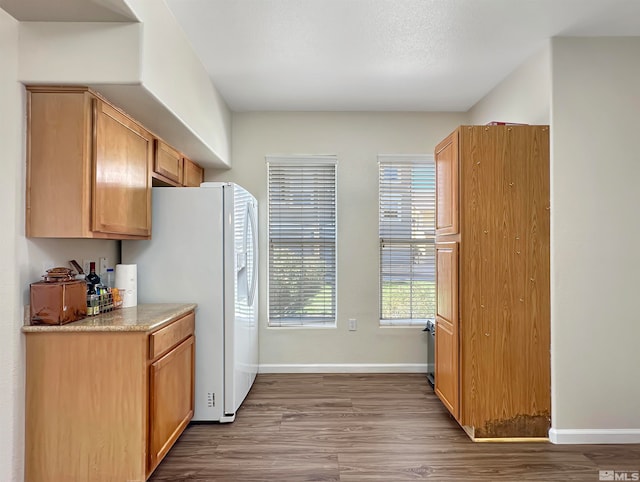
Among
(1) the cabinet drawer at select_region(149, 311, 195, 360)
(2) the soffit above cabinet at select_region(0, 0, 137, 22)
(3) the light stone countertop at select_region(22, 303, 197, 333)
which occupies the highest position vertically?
(2) the soffit above cabinet at select_region(0, 0, 137, 22)

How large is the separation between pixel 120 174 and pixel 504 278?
2.43 metres

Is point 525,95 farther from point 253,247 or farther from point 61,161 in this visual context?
point 61,161

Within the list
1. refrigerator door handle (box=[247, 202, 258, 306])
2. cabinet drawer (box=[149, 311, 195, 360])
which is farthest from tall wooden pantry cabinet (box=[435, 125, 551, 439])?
cabinet drawer (box=[149, 311, 195, 360])

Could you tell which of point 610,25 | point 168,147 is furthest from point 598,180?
point 168,147

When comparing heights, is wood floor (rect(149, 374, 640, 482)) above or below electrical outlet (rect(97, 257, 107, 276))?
below

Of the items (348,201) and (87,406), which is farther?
(348,201)

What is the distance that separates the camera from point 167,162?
312cm

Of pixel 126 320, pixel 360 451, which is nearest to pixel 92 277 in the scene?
pixel 126 320

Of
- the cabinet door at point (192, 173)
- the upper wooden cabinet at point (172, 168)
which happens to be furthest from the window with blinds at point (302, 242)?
the upper wooden cabinet at point (172, 168)

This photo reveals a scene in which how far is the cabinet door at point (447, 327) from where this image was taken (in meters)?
2.79

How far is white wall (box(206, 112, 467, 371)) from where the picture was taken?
4164 millimetres

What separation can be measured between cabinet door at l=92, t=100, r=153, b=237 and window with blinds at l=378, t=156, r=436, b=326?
227 centimetres

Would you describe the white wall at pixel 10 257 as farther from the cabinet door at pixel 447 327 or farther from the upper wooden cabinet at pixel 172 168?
the cabinet door at pixel 447 327

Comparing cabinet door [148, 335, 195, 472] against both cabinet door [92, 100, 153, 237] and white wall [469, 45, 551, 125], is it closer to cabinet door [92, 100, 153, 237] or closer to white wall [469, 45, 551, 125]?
cabinet door [92, 100, 153, 237]
